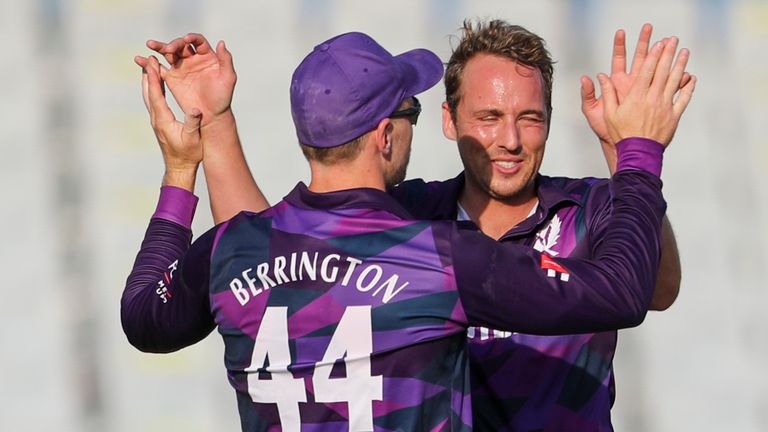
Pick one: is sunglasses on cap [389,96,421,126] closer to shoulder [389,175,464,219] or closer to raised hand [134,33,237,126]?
raised hand [134,33,237,126]

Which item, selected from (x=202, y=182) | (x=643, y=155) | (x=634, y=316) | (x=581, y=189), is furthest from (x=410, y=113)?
(x=202, y=182)

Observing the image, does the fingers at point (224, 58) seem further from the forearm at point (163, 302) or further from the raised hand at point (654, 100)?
the raised hand at point (654, 100)

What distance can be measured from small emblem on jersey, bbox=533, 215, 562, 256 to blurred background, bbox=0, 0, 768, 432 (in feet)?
7.45

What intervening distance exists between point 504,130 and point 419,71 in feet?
2.31

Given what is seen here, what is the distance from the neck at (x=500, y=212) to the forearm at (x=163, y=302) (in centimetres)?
86

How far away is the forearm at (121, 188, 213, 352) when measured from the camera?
2512 millimetres

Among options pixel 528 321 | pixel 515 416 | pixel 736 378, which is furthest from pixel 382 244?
pixel 736 378

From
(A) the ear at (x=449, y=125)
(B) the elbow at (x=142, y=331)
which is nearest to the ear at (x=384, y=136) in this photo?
(B) the elbow at (x=142, y=331)

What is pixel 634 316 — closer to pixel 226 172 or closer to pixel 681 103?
pixel 681 103

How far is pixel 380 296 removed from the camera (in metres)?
2.31

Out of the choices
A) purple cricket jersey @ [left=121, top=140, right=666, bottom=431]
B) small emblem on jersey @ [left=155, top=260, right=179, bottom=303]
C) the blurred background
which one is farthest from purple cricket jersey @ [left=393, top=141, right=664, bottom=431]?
the blurred background

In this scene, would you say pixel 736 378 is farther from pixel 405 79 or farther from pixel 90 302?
pixel 405 79

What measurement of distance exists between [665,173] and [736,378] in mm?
969

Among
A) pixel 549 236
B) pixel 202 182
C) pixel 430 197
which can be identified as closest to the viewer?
pixel 549 236
